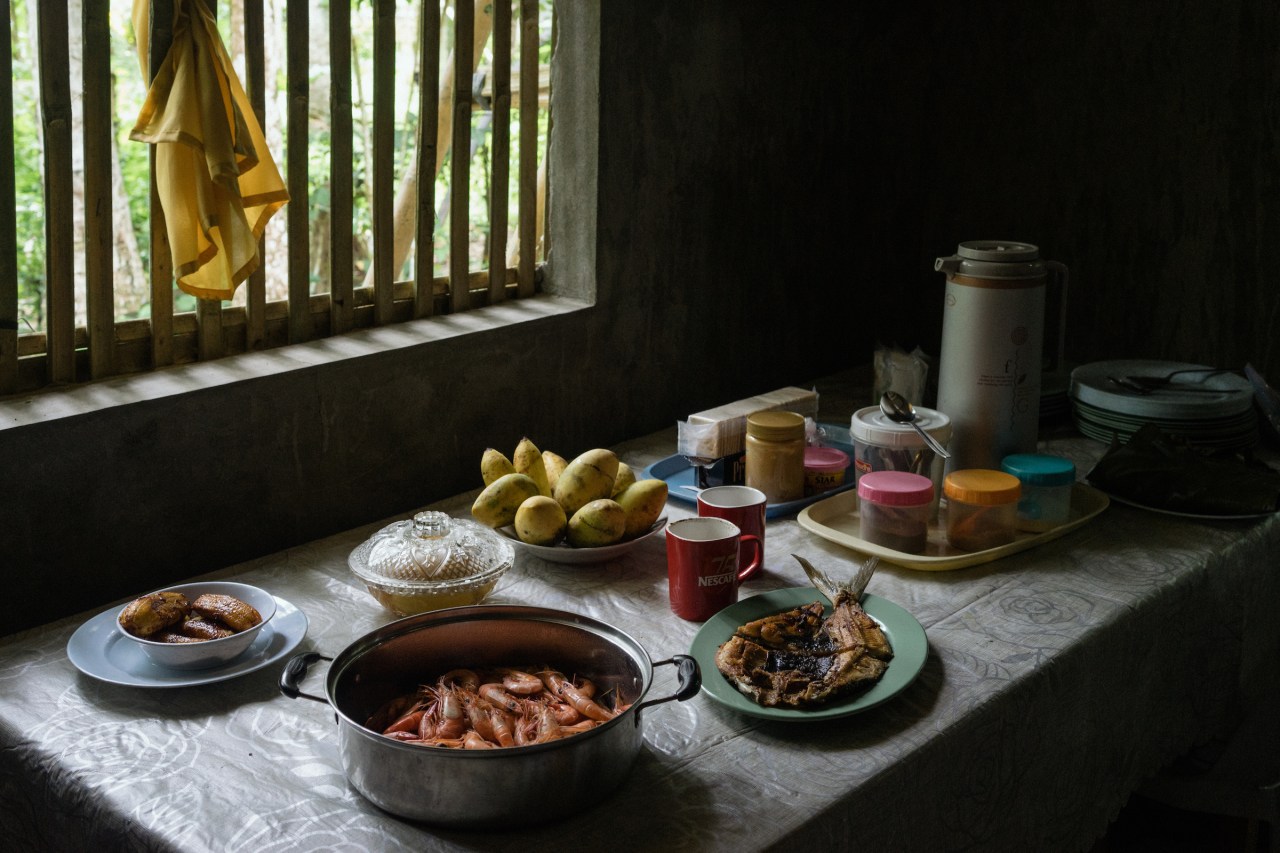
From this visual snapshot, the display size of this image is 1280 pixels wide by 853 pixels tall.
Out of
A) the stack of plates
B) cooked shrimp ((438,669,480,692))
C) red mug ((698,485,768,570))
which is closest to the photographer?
cooked shrimp ((438,669,480,692))

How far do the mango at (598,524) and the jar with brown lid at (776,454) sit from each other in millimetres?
274

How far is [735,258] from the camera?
253 centimetres

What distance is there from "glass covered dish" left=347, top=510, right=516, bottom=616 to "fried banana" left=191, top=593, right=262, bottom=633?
0.15 metres

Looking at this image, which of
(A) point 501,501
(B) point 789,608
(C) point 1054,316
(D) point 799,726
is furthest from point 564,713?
(C) point 1054,316

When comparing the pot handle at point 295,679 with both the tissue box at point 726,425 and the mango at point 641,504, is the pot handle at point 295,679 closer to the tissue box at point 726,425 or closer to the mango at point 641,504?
the mango at point 641,504

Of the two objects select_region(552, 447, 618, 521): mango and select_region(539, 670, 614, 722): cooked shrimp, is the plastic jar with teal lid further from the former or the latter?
select_region(539, 670, 614, 722): cooked shrimp

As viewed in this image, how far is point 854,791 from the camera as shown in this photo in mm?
1181

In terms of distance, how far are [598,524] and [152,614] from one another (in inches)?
22.8

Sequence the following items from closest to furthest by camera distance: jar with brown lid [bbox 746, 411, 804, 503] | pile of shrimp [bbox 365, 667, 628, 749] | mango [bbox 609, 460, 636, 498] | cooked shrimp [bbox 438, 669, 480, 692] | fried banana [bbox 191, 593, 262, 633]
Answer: pile of shrimp [bbox 365, 667, 628, 749] → cooked shrimp [bbox 438, 669, 480, 692] → fried banana [bbox 191, 593, 262, 633] → mango [bbox 609, 460, 636, 498] → jar with brown lid [bbox 746, 411, 804, 503]

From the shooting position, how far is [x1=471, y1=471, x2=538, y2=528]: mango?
1703mm

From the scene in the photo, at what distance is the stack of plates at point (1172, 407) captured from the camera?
213 centimetres

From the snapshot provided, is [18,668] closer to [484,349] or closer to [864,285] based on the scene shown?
[484,349]

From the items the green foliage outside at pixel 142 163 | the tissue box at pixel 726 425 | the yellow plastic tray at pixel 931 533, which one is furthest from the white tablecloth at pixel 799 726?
the green foliage outside at pixel 142 163

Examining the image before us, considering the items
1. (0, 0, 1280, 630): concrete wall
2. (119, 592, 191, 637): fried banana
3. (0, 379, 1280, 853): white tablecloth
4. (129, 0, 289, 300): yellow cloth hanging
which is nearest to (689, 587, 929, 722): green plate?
(0, 379, 1280, 853): white tablecloth
